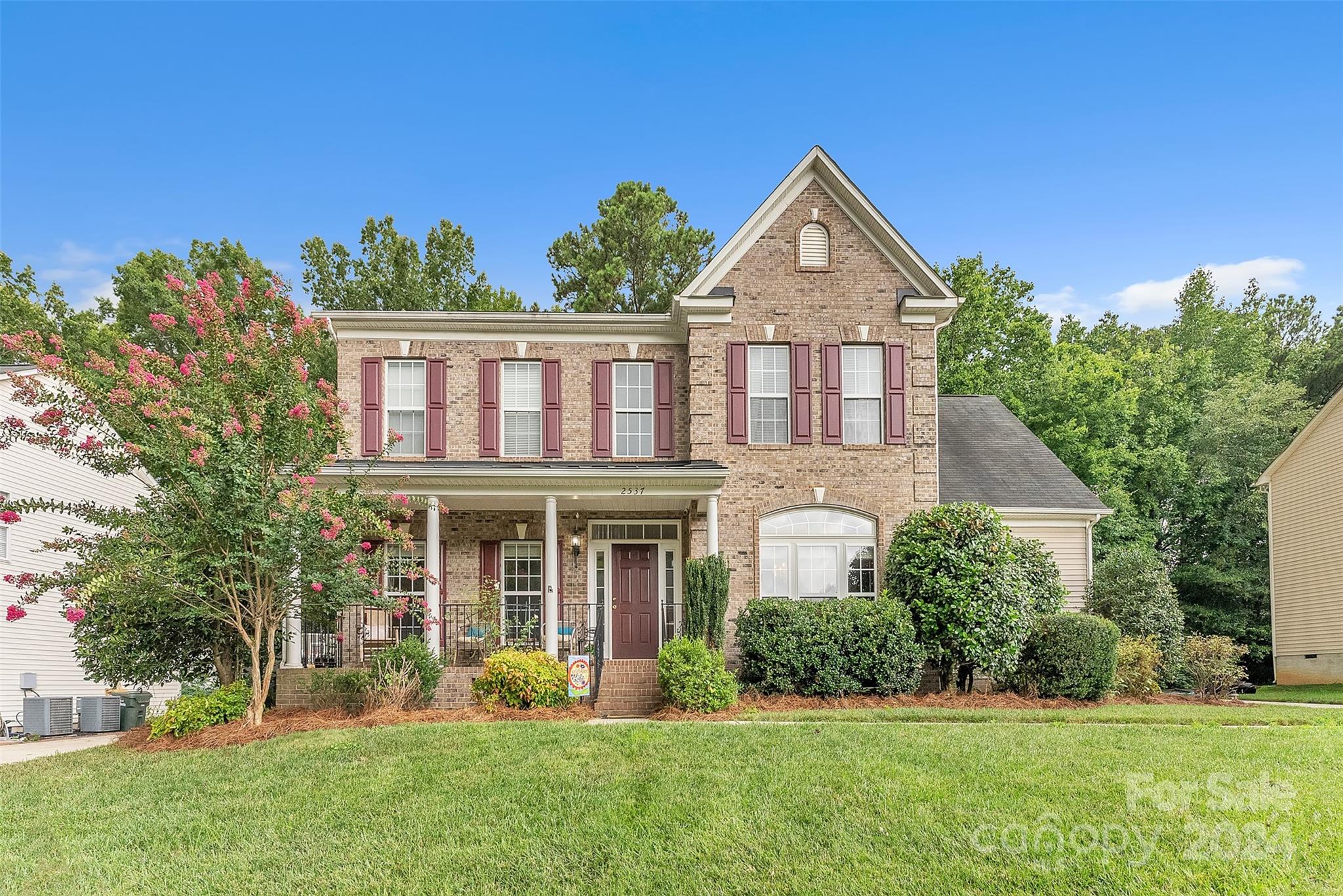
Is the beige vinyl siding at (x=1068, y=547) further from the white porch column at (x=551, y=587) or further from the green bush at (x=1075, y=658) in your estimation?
the white porch column at (x=551, y=587)

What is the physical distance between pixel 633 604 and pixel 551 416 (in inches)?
149

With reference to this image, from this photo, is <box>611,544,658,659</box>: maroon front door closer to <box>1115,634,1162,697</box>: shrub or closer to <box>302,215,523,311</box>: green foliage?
<box>1115,634,1162,697</box>: shrub

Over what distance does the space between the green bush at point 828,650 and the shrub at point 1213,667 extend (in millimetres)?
5208

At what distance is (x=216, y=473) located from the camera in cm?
1092

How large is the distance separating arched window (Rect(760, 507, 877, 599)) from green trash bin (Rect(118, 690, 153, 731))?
37.1ft

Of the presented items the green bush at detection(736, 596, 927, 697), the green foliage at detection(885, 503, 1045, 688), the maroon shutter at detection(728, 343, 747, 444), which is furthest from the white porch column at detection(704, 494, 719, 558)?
the green foliage at detection(885, 503, 1045, 688)

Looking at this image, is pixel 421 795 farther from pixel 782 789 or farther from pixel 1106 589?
pixel 1106 589

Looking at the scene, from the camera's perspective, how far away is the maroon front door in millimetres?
17141

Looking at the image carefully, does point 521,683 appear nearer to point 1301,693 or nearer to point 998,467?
point 998,467

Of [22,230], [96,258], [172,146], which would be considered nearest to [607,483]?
[172,146]

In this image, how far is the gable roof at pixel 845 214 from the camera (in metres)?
16.4

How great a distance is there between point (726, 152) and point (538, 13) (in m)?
5.63

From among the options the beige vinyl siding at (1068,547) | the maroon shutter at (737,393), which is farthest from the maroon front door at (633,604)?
the beige vinyl siding at (1068,547)

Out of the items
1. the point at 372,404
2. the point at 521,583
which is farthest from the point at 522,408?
the point at 521,583
